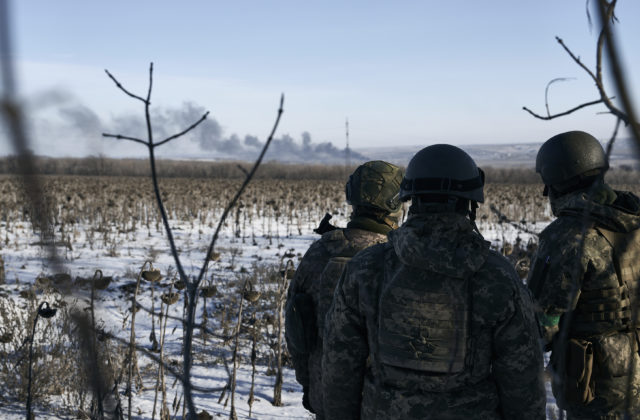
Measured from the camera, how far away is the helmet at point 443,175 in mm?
2051

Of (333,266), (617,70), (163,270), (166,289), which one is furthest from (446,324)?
(163,270)

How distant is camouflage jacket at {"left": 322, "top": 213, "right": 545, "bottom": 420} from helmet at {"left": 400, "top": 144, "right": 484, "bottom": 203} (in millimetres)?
111

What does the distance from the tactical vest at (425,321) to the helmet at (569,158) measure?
4.36ft

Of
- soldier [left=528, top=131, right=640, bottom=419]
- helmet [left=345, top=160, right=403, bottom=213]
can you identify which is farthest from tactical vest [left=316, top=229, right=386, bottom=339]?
soldier [left=528, top=131, right=640, bottom=419]

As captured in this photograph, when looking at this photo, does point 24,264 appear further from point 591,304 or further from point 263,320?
point 591,304

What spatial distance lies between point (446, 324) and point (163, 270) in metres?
8.72

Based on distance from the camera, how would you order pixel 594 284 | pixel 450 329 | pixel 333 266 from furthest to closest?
pixel 333 266 → pixel 594 284 → pixel 450 329

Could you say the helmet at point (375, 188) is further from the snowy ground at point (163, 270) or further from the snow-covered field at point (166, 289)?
the snowy ground at point (163, 270)

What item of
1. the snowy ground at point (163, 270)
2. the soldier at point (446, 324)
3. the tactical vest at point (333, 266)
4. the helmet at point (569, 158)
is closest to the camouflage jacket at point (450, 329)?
the soldier at point (446, 324)

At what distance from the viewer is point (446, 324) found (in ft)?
6.17

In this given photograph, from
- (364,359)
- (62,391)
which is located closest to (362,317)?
(364,359)

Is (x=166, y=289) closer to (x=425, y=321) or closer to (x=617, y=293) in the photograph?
(x=617, y=293)

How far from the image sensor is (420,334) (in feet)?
6.22

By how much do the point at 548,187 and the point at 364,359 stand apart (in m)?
1.62
